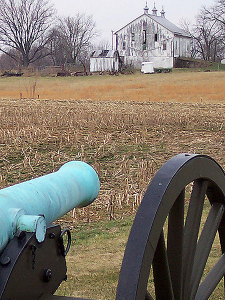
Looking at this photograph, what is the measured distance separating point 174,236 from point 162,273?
203mm

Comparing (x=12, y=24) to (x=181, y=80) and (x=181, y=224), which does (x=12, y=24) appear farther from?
(x=181, y=224)

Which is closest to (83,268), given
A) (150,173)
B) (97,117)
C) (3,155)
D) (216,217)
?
(216,217)

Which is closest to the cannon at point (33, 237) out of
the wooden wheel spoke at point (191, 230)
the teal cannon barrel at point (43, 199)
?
the teal cannon barrel at point (43, 199)

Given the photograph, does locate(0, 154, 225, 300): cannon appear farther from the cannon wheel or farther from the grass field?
Answer: the grass field

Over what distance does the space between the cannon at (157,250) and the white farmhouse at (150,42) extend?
63.4 meters

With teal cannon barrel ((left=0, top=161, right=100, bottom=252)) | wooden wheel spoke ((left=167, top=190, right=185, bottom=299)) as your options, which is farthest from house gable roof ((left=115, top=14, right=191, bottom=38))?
wooden wheel spoke ((left=167, top=190, right=185, bottom=299))

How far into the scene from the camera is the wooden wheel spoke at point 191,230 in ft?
7.85

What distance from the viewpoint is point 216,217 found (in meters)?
2.72

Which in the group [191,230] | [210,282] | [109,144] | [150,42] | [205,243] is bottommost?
[109,144]

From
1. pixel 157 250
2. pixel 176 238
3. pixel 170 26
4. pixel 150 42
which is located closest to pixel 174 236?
pixel 176 238

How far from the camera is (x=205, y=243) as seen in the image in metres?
2.62

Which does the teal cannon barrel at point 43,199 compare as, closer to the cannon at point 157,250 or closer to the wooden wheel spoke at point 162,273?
the cannon at point 157,250

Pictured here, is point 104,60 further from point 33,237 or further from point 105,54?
point 33,237

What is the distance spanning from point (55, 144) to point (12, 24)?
64.0 metres
